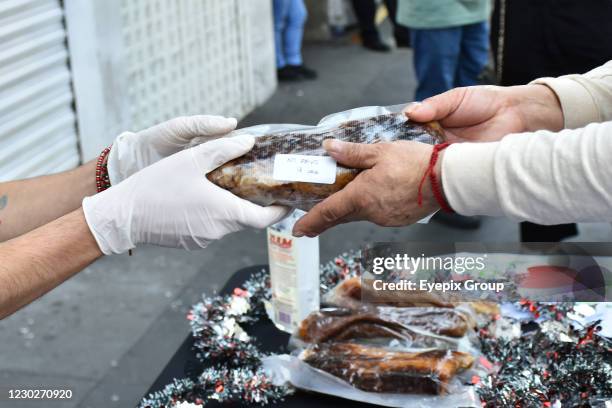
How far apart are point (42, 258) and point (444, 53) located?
10.6ft

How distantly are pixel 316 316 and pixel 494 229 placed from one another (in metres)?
3.10

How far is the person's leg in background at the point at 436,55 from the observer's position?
439cm

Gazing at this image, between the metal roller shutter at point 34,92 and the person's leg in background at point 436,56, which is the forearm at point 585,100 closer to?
the person's leg in background at point 436,56

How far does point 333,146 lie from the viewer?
164 cm

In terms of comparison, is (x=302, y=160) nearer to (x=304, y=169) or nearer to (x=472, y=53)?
(x=304, y=169)

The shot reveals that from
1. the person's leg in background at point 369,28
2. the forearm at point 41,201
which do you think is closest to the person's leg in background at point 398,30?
the person's leg in background at point 369,28

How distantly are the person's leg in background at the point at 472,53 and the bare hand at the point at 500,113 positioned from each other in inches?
107

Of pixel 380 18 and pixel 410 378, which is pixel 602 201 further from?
pixel 380 18

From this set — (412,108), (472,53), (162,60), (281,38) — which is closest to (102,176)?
(412,108)

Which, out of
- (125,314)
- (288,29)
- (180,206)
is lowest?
(125,314)

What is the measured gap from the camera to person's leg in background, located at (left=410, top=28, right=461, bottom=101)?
14.4ft

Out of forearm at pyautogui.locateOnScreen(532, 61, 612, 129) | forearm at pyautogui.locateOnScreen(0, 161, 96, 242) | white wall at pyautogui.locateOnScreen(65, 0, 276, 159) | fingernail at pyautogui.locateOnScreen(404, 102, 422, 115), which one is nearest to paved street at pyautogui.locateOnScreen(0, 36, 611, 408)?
forearm at pyautogui.locateOnScreen(0, 161, 96, 242)

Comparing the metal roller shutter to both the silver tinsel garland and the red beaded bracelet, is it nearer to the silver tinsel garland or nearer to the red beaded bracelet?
the red beaded bracelet

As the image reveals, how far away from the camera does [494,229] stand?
4.66 metres
